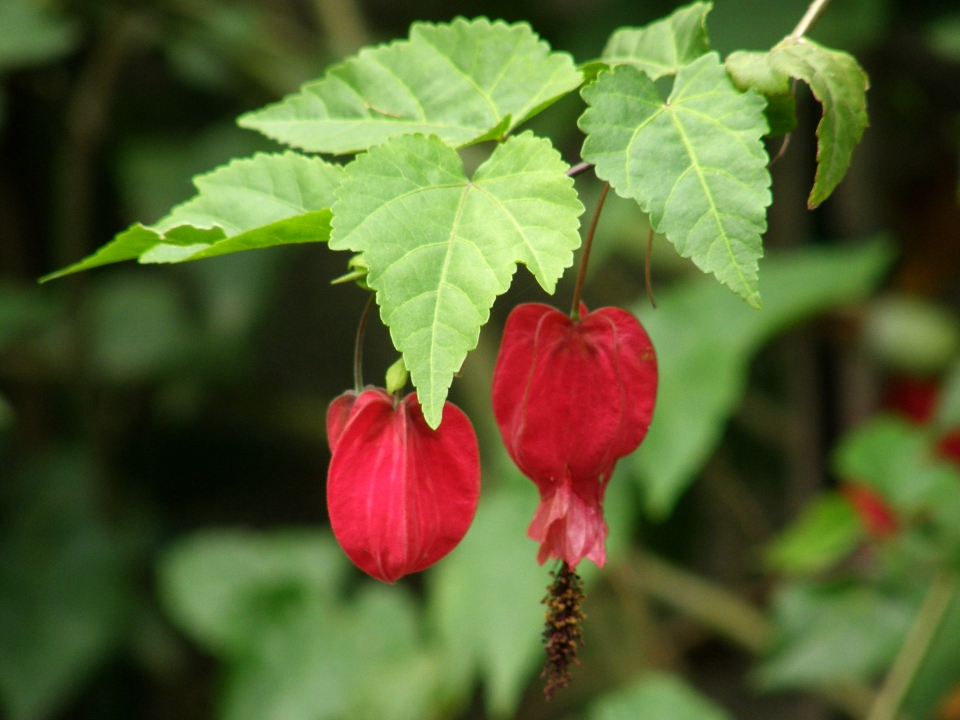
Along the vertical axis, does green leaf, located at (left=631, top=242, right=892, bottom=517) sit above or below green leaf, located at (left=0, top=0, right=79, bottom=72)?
below

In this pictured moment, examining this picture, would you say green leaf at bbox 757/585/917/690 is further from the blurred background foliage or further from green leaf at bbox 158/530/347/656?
green leaf at bbox 158/530/347/656

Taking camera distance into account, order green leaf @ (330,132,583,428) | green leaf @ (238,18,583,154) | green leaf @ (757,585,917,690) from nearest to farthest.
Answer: green leaf @ (330,132,583,428) → green leaf @ (238,18,583,154) → green leaf @ (757,585,917,690)

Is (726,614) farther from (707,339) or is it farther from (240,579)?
(240,579)

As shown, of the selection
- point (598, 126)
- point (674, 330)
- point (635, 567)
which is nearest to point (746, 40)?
point (674, 330)

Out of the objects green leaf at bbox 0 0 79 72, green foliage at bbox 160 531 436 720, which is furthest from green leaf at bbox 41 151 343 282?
green leaf at bbox 0 0 79 72

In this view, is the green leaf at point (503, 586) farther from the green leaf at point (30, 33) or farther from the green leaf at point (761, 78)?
the green leaf at point (30, 33)

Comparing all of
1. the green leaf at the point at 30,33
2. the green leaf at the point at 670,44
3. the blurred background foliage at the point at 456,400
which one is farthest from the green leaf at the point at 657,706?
the green leaf at the point at 30,33
